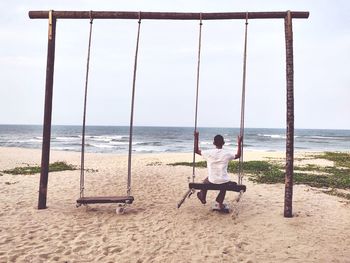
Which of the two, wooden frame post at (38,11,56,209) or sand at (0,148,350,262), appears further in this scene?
wooden frame post at (38,11,56,209)

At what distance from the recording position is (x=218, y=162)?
7.46 metres

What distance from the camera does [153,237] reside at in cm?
619

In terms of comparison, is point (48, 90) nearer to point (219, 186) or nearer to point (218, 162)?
point (218, 162)

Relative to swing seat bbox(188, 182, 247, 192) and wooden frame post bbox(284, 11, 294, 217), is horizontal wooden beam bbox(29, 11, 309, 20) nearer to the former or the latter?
wooden frame post bbox(284, 11, 294, 217)

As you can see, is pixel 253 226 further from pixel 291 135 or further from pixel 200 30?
pixel 200 30

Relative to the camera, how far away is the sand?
17.7 ft

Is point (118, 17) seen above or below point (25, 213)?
above

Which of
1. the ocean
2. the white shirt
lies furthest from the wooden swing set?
the ocean

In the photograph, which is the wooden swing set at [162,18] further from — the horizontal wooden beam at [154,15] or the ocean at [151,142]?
the ocean at [151,142]

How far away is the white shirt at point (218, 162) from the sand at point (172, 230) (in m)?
0.85

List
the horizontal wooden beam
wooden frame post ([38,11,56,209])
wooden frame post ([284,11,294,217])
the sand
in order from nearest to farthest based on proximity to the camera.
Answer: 1. the sand
2. wooden frame post ([284,11,294,217])
3. the horizontal wooden beam
4. wooden frame post ([38,11,56,209])

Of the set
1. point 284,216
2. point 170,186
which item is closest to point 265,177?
point 170,186

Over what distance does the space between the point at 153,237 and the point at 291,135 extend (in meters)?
3.58

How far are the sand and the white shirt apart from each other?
0.85m
